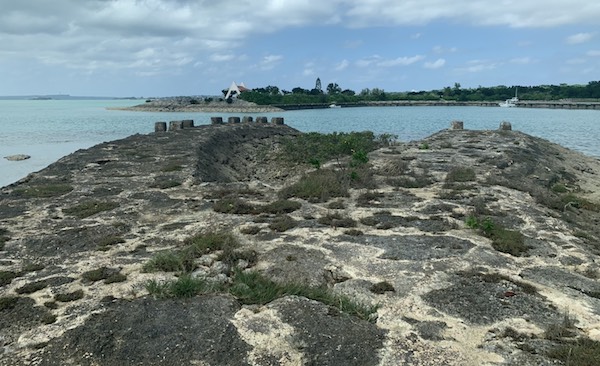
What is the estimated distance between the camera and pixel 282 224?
12.0m

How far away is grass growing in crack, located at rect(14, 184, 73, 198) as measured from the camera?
15.6 meters

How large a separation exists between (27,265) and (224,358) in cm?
562

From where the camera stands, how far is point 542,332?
705 centimetres

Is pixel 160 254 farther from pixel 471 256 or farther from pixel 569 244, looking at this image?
pixel 569 244

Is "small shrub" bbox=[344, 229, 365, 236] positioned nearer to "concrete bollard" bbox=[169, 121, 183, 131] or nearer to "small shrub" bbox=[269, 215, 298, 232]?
"small shrub" bbox=[269, 215, 298, 232]

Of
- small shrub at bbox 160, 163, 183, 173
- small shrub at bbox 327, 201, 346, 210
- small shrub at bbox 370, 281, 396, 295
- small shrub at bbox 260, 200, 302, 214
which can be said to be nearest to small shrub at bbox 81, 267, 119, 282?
small shrub at bbox 370, 281, 396, 295

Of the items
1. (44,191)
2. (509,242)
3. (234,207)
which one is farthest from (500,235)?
(44,191)

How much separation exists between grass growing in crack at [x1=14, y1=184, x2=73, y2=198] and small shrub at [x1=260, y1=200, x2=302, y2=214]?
7.40 metres

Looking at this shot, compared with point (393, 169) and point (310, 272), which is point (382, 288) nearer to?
point (310, 272)

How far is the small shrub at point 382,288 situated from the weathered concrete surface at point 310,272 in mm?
41

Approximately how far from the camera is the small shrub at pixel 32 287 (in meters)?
8.30

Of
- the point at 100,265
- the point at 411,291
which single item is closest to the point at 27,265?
the point at 100,265

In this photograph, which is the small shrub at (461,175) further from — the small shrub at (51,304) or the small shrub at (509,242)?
the small shrub at (51,304)

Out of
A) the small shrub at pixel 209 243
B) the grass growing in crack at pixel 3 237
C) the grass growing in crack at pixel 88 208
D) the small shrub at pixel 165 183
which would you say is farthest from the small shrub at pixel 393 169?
the grass growing in crack at pixel 3 237
